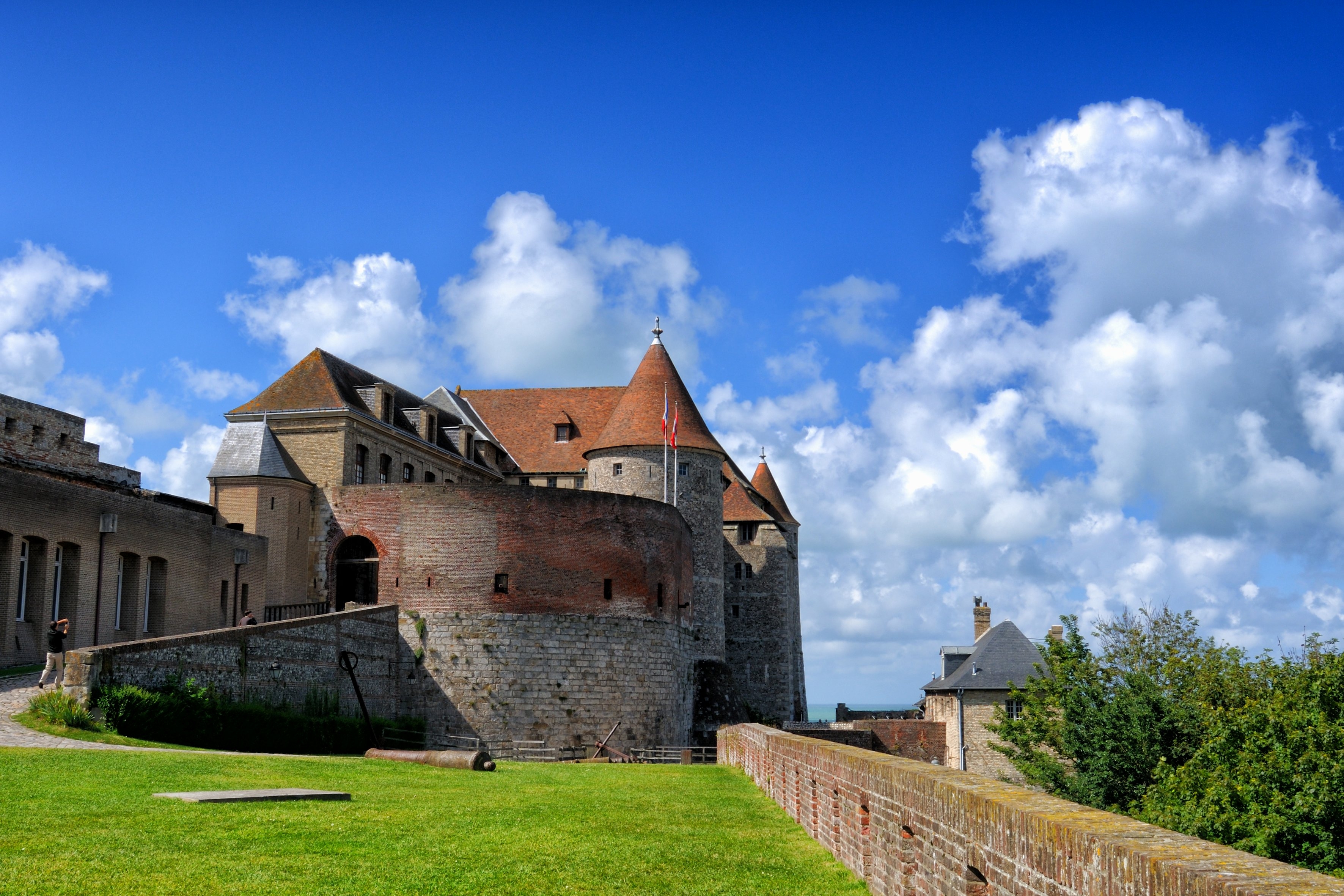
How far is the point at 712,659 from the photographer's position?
153ft

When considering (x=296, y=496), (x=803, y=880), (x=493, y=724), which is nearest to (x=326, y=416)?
(x=296, y=496)

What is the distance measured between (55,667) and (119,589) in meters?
8.38

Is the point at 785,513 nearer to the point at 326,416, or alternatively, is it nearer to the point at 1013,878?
the point at 326,416

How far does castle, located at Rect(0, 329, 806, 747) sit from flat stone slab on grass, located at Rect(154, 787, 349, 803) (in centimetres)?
1700

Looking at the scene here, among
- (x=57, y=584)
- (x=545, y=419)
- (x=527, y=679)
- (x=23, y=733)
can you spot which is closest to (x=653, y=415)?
(x=545, y=419)

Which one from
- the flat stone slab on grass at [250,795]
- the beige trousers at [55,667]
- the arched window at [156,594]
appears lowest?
→ the flat stone slab on grass at [250,795]

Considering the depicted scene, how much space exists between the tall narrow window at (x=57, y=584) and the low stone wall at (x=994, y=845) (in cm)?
2212

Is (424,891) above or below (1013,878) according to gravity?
below

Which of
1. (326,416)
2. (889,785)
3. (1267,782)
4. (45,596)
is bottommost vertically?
(1267,782)

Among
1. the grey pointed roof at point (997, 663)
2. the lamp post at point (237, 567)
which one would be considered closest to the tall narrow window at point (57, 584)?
the lamp post at point (237, 567)

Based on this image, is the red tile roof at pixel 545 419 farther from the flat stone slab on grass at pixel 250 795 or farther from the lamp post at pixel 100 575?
Answer: the flat stone slab on grass at pixel 250 795

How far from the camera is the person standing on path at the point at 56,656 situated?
22.7 metres

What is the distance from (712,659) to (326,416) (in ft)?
57.3

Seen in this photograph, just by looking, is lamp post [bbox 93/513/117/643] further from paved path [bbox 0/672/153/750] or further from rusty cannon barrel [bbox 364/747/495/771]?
rusty cannon barrel [bbox 364/747/495/771]
